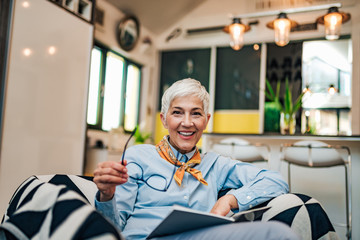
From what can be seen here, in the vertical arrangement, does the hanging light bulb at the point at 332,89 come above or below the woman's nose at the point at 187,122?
above

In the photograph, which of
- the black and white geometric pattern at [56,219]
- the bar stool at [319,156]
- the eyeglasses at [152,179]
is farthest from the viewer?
the bar stool at [319,156]

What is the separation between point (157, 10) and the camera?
550cm

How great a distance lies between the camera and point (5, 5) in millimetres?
2553

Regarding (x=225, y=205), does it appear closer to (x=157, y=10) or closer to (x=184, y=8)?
(x=157, y=10)

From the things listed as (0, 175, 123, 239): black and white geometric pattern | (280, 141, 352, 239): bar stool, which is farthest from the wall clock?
(0, 175, 123, 239): black and white geometric pattern

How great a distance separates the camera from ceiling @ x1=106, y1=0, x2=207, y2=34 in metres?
5.14

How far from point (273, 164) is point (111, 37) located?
9.31 feet

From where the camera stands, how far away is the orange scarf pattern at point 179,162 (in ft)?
4.41

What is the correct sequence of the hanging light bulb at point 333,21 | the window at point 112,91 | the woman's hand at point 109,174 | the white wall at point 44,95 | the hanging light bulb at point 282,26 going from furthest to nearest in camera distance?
the window at point 112,91
the hanging light bulb at point 282,26
the hanging light bulb at point 333,21
the white wall at point 44,95
the woman's hand at point 109,174

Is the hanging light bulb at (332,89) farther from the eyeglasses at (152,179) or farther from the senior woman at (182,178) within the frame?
the eyeglasses at (152,179)

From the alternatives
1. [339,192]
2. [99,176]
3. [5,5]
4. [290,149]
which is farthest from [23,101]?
[339,192]

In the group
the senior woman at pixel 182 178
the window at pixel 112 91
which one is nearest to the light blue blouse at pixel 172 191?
→ the senior woman at pixel 182 178

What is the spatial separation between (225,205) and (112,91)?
405 centimetres

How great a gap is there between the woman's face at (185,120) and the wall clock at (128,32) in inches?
152
